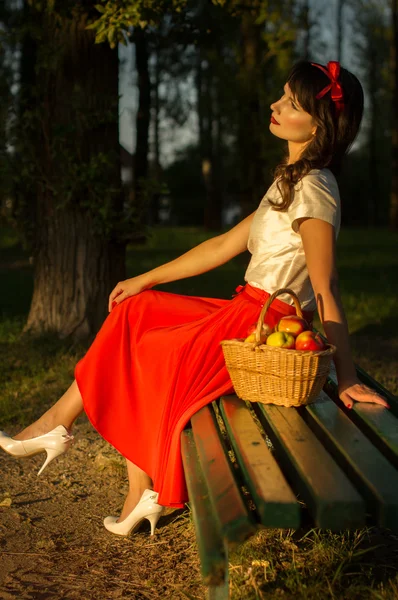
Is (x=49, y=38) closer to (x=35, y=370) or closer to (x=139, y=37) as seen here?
(x=139, y=37)

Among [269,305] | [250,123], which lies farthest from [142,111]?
[269,305]

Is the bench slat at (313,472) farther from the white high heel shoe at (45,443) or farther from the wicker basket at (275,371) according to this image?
the white high heel shoe at (45,443)

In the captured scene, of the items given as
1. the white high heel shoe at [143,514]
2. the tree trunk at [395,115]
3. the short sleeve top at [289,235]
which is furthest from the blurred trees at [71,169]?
the tree trunk at [395,115]

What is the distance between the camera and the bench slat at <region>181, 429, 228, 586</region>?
206 centimetres

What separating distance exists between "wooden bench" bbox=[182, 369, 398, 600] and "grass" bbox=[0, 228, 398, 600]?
354 mm

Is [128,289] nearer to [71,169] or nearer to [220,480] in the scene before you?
[220,480]

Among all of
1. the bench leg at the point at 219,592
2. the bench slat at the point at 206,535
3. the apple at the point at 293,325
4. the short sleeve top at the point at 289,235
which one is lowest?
the bench leg at the point at 219,592

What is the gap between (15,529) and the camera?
3.56m

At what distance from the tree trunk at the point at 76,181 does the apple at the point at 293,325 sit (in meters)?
4.04

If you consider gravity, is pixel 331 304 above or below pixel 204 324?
above

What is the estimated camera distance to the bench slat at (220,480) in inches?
80.4

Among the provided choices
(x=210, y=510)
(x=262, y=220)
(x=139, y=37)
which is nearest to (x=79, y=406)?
(x=262, y=220)

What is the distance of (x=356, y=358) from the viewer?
22.5ft

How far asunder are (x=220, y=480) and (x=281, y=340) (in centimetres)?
63
